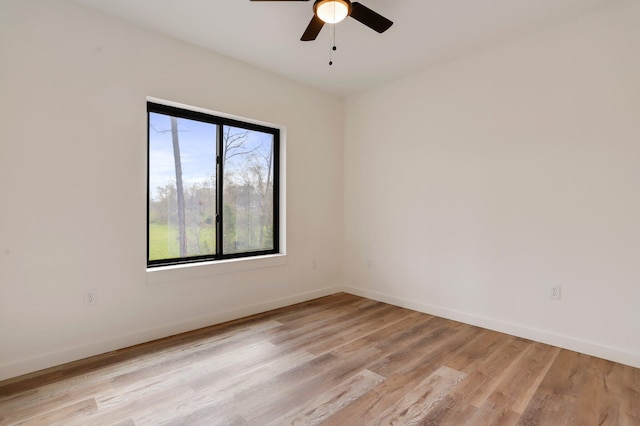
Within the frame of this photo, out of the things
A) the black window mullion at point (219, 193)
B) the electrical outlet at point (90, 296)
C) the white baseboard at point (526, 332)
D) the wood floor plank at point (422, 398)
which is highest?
the black window mullion at point (219, 193)

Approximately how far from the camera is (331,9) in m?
2.03

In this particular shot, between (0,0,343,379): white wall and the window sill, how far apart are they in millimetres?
14

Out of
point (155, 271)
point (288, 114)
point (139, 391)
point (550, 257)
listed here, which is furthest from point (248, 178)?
point (550, 257)

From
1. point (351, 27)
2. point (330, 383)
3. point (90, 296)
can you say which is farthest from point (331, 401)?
point (351, 27)

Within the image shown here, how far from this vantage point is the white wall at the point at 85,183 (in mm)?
2242

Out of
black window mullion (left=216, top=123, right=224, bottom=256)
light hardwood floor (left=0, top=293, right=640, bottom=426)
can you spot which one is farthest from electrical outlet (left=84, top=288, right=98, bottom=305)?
black window mullion (left=216, top=123, right=224, bottom=256)

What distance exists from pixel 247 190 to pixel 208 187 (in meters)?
0.48

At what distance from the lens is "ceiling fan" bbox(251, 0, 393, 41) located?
79.2 inches

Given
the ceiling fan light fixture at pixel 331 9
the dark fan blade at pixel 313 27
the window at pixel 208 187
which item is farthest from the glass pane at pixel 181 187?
the ceiling fan light fixture at pixel 331 9

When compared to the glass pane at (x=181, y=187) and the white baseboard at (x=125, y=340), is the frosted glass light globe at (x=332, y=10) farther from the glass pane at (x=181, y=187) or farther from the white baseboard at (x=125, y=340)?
the white baseboard at (x=125, y=340)

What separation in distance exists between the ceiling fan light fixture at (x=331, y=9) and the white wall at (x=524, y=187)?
1.87 metres

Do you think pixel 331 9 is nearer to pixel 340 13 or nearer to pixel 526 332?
pixel 340 13

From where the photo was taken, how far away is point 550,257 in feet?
9.22

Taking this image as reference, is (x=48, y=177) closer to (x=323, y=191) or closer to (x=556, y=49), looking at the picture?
(x=323, y=191)
